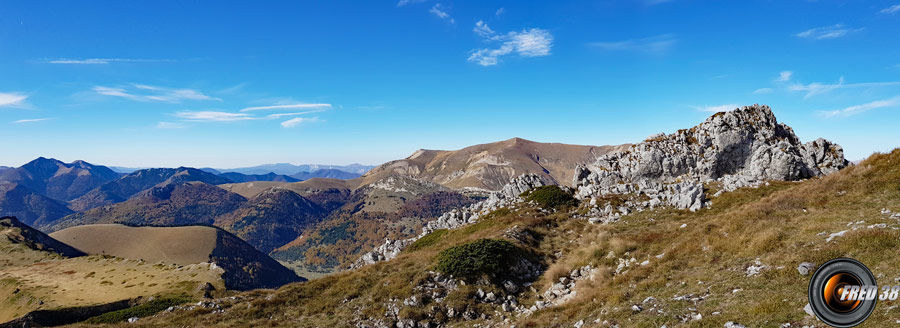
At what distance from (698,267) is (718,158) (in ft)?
154

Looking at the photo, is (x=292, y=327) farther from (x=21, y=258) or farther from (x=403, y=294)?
(x=21, y=258)

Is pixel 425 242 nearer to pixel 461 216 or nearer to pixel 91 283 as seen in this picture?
pixel 461 216

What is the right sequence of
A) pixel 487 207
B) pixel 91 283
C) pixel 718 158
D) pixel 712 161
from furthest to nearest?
pixel 91 283
pixel 487 207
pixel 718 158
pixel 712 161

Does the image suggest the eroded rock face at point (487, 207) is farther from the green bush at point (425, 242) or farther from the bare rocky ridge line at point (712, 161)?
the bare rocky ridge line at point (712, 161)

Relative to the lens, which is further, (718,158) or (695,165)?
(695,165)

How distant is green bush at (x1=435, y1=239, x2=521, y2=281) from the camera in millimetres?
31078

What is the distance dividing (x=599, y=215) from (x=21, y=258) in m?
245

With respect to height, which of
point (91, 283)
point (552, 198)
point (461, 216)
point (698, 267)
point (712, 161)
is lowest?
point (91, 283)

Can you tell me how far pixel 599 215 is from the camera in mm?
47875

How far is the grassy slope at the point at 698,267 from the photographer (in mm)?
14852

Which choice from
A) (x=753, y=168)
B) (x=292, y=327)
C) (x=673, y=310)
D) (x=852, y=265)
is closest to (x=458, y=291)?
(x=292, y=327)

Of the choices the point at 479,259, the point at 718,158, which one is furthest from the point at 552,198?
the point at 479,259

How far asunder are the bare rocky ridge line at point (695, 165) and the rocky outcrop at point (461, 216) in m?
0.19

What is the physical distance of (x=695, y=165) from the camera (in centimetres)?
5909
